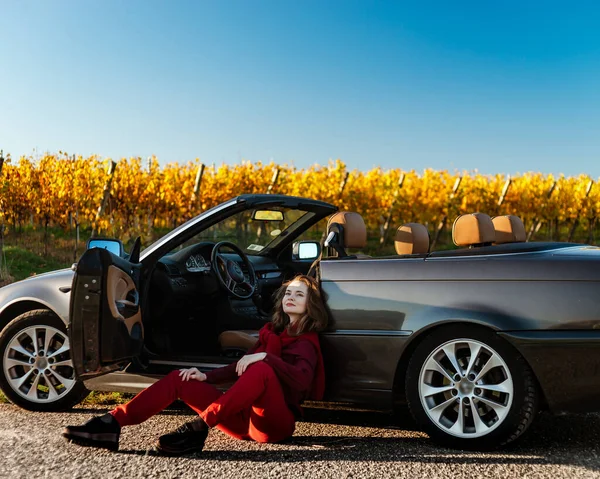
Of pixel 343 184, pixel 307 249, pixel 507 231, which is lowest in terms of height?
pixel 307 249

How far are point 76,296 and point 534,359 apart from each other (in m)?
2.79

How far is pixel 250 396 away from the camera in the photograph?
4219 millimetres

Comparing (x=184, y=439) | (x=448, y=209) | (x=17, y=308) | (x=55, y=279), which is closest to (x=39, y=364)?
(x=17, y=308)

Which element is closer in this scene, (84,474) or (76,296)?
(84,474)

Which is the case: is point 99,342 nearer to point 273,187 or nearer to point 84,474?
point 84,474

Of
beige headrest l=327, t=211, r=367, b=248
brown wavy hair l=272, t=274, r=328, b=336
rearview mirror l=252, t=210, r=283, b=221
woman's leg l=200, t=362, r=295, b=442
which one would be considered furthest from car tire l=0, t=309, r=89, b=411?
beige headrest l=327, t=211, r=367, b=248

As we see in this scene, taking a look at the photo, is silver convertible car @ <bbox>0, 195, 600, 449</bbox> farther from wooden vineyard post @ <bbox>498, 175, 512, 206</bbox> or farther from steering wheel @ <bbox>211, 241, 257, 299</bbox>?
wooden vineyard post @ <bbox>498, 175, 512, 206</bbox>

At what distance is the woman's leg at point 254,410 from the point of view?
13.7 feet

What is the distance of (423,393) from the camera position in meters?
4.43

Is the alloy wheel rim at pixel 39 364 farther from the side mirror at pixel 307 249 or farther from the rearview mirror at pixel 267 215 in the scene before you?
the side mirror at pixel 307 249

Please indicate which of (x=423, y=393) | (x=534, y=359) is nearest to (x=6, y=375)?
(x=423, y=393)

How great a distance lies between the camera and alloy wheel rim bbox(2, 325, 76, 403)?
17.6ft

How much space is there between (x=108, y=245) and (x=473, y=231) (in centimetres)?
253

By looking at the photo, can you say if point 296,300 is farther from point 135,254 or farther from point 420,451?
point 135,254
